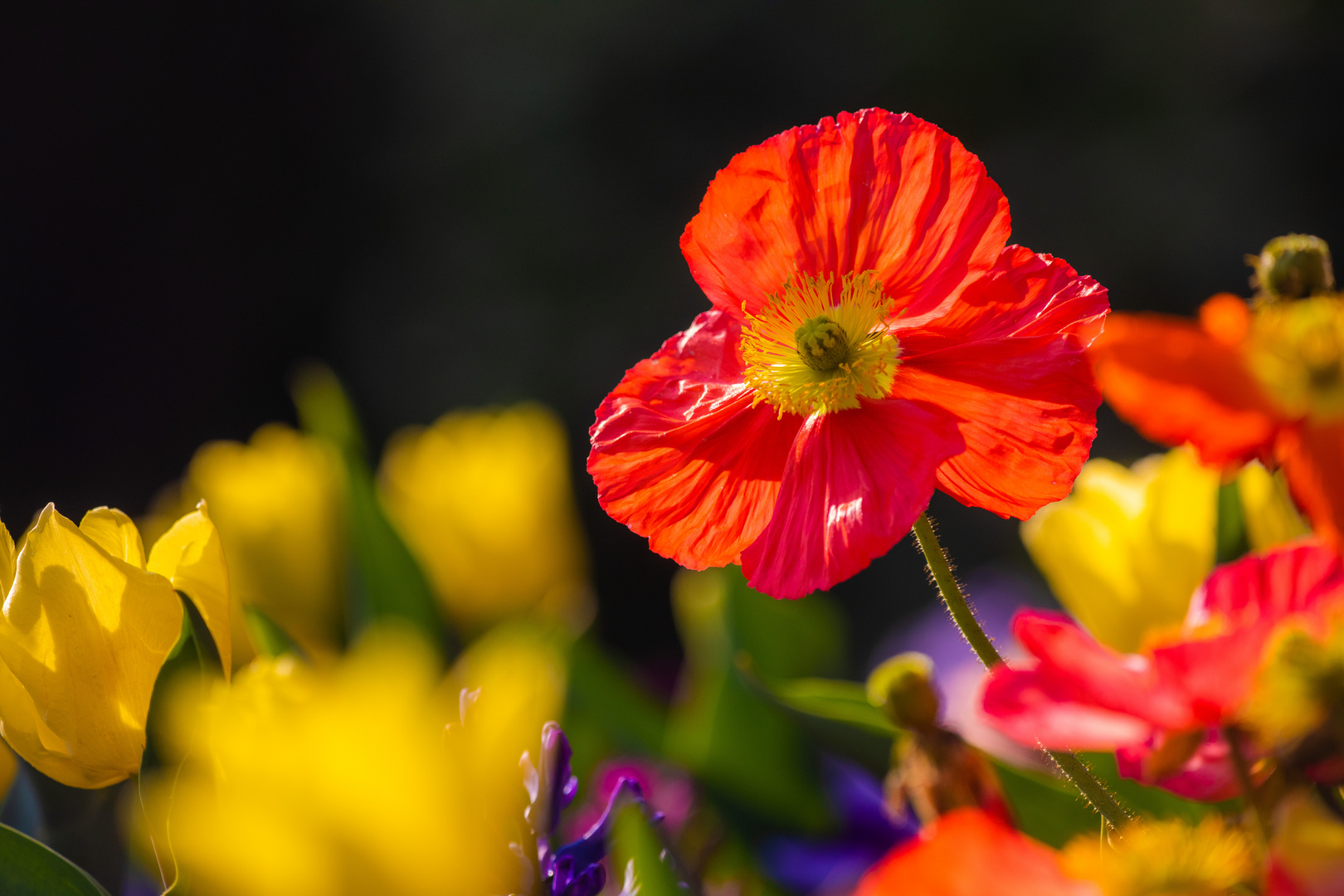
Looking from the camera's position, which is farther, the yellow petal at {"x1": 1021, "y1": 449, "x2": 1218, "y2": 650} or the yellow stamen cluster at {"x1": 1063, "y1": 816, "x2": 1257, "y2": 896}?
the yellow petal at {"x1": 1021, "y1": 449, "x2": 1218, "y2": 650}

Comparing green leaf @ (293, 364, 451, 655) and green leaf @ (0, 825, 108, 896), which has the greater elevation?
green leaf @ (0, 825, 108, 896)

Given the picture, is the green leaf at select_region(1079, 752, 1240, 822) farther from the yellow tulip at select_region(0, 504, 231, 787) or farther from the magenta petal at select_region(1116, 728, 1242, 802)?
the yellow tulip at select_region(0, 504, 231, 787)

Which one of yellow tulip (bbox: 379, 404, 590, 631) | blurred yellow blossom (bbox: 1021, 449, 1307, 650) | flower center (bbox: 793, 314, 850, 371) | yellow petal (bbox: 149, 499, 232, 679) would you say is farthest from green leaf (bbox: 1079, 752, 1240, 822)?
yellow tulip (bbox: 379, 404, 590, 631)

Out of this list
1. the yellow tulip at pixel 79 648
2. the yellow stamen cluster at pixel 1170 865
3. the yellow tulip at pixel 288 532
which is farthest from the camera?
the yellow tulip at pixel 288 532

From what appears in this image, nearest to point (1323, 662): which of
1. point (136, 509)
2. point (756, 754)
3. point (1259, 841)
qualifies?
point (1259, 841)

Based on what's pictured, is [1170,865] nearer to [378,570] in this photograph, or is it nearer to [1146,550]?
[1146,550]

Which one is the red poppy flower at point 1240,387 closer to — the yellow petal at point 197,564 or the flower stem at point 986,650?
the flower stem at point 986,650

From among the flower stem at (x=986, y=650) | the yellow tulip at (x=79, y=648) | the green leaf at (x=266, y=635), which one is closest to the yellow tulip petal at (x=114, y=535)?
the yellow tulip at (x=79, y=648)
